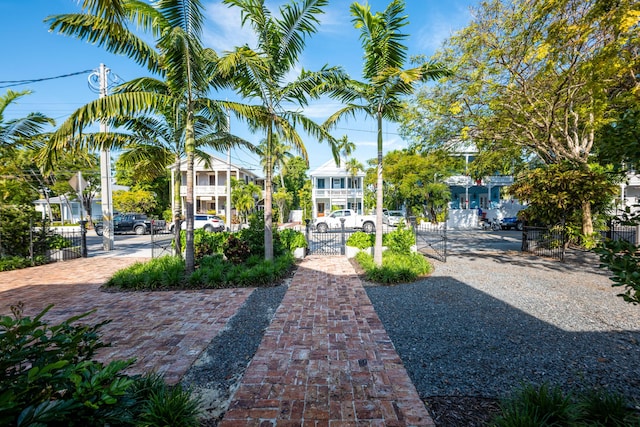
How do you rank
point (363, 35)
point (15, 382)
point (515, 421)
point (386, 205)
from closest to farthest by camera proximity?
1. point (15, 382)
2. point (515, 421)
3. point (363, 35)
4. point (386, 205)

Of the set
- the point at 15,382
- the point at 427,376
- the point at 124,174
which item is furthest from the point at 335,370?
the point at 124,174

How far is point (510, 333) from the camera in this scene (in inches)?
158

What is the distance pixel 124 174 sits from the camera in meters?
32.1

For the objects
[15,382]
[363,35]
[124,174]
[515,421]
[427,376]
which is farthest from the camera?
[124,174]

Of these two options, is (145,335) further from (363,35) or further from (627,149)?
(363,35)

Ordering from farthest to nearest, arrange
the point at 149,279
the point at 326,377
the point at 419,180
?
the point at 419,180 → the point at 149,279 → the point at 326,377

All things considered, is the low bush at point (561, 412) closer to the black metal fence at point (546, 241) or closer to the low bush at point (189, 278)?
the low bush at point (189, 278)

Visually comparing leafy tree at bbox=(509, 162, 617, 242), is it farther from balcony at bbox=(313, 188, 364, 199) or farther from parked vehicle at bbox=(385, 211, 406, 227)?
balcony at bbox=(313, 188, 364, 199)

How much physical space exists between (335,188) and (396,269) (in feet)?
86.5

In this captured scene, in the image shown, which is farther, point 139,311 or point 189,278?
point 189,278

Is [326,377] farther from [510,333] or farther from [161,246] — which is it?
[161,246]

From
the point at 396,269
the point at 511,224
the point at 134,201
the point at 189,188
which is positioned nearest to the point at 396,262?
the point at 396,269

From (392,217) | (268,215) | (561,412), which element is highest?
(268,215)

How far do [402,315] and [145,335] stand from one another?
154 inches
